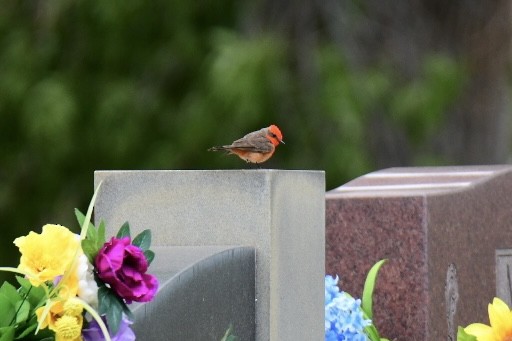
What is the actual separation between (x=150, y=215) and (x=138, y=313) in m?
0.66

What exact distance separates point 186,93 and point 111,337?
8209 millimetres

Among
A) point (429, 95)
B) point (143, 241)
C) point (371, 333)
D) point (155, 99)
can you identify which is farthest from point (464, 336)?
point (155, 99)

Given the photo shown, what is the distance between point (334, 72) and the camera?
1069 centimetres

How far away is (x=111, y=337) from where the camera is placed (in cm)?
288

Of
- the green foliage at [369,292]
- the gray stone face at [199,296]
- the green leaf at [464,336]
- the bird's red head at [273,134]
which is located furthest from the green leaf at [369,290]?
the gray stone face at [199,296]

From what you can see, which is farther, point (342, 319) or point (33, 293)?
point (342, 319)

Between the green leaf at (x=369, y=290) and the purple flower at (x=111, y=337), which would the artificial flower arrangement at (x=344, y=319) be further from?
the purple flower at (x=111, y=337)

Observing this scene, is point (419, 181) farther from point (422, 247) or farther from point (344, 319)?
point (344, 319)

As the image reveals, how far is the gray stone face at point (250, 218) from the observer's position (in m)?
3.55

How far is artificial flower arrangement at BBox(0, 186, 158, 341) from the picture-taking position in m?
2.80

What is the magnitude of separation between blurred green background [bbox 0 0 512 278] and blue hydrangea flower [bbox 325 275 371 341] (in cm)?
542

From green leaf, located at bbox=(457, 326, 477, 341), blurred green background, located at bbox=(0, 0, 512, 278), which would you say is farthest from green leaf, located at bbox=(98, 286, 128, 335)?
blurred green background, located at bbox=(0, 0, 512, 278)

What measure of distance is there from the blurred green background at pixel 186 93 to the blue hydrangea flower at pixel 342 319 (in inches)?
213

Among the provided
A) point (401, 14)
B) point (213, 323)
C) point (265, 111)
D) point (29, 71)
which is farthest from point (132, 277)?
point (401, 14)
